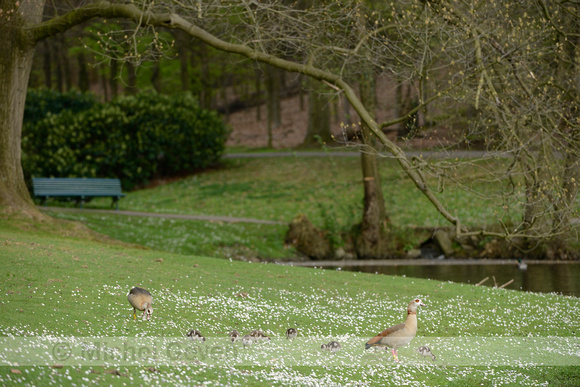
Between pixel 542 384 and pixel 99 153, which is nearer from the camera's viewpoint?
pixel 542 384

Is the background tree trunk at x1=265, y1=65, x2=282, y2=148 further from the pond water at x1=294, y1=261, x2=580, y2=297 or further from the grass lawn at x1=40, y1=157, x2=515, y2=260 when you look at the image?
the pond water at x1=294, y1=261, x2=580, y2=297

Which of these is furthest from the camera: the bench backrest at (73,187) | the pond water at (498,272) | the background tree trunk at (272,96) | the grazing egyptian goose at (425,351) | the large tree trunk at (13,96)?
the background tree trunk at (272,96)

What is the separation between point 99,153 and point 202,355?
32812mm

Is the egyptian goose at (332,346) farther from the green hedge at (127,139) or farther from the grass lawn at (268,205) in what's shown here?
the green hedge at (127,139)

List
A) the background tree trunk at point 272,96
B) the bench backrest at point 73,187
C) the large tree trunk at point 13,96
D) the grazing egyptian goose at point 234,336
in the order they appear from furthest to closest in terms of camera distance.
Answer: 1. the background tree trunk at point 272,96
2. the bench backrest at point 73,187
3. the large tree trunk at point 13,96
4. the grazing egyptian goose at point 234,336

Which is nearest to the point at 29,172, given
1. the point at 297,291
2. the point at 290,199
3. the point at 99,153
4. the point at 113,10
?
the point at 99,153

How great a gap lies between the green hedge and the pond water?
20287 millimetres

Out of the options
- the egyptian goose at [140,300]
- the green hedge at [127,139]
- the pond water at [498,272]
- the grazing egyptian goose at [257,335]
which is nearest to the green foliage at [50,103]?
the green hedge at [127,139]

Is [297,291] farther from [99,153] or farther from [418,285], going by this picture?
[99,153]

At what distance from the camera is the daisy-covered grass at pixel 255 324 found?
7.43m

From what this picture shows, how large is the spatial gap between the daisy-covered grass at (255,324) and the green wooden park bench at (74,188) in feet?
43.5

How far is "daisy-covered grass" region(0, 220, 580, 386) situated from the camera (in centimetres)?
743

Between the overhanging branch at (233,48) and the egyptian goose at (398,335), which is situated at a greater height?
the overhanging branch at (233,48)

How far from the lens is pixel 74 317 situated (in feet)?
29.0
